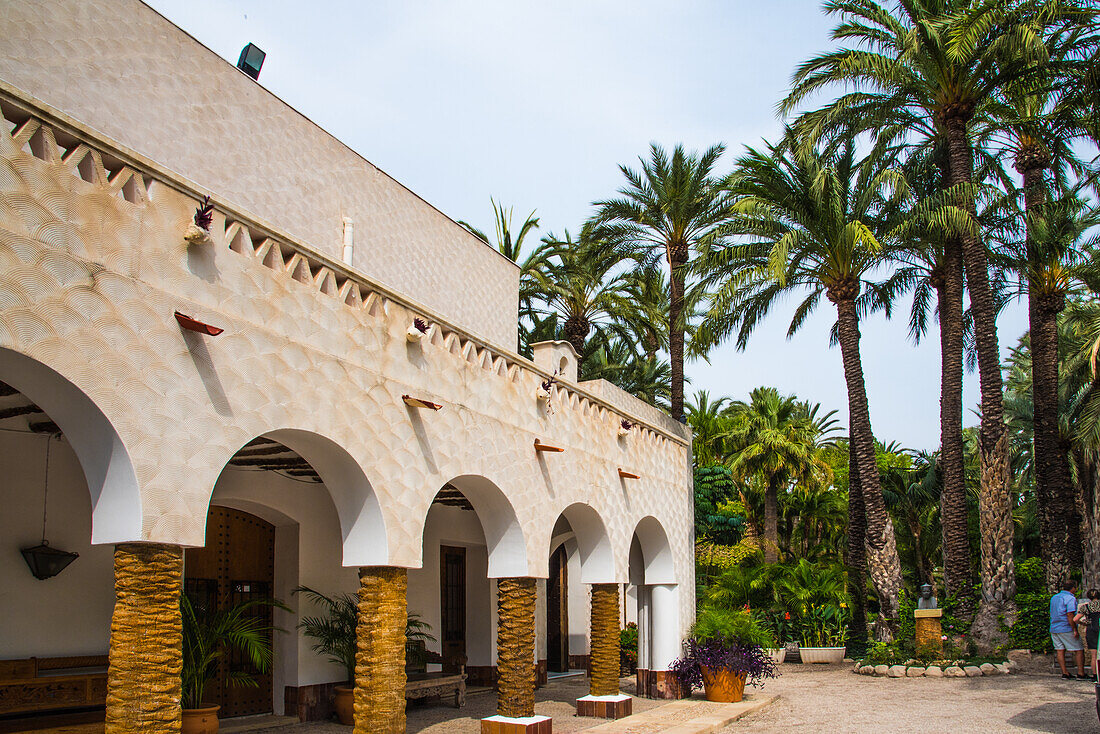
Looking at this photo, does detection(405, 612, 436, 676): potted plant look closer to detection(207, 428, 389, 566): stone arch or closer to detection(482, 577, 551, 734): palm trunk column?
detection(482, 577, 551, 734): palm trunk column

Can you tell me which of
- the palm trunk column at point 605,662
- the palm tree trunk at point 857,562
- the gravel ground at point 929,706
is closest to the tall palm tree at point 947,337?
the palm tree trunk at point 857,562

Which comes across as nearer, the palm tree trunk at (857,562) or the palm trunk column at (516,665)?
the palm trunk column at (516,665)

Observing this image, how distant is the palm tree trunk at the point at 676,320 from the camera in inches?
893

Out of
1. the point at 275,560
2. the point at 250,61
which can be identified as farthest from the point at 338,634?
the point at 250,61

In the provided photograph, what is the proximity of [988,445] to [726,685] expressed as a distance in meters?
9.56

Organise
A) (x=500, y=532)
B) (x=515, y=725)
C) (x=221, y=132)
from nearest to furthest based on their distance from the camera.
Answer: (x=515, y=725)
(x=500, y=532)
(x=221, y=132)

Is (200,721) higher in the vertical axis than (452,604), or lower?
lower

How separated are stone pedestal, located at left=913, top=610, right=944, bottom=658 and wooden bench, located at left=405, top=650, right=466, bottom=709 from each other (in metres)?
9.77

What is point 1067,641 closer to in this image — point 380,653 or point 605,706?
point 605,706

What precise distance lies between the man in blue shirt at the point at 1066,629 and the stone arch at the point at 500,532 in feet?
33.5

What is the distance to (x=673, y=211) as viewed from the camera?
2244 cm

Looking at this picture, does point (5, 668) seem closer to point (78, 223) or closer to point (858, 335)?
point (78, 223)

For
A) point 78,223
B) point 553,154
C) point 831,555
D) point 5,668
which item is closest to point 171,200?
point 78,223

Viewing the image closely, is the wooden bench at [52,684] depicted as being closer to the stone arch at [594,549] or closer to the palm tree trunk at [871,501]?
the stone arch at [594,549]
